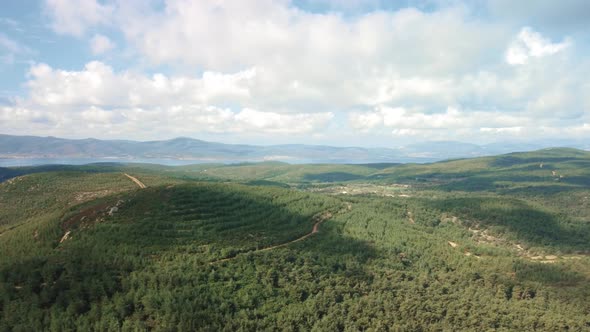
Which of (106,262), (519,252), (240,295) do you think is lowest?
(519,252)

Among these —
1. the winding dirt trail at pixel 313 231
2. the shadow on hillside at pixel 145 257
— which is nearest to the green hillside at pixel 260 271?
the shadow on hillside at pixel 145 257

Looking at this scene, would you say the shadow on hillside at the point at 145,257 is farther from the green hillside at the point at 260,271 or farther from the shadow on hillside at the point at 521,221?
the shadow on hillside at the point at 521,221

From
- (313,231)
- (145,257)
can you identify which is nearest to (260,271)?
(145,257)

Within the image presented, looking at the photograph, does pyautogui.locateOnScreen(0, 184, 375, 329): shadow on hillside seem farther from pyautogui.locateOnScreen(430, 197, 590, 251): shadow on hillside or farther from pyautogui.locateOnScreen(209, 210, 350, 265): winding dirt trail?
pyautogui.locateOnScreen(430, 197, 590, 251): shadow on hillside

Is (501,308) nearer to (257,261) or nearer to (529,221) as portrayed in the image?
(257,261)

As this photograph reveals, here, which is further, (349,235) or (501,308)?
(349,235)

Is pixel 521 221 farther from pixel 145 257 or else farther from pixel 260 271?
pixel 145 257

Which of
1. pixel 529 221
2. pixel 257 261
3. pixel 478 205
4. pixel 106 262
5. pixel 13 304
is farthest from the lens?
pixel 478 205

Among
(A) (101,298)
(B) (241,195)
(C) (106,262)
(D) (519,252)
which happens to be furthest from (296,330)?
(D) (519,252)
